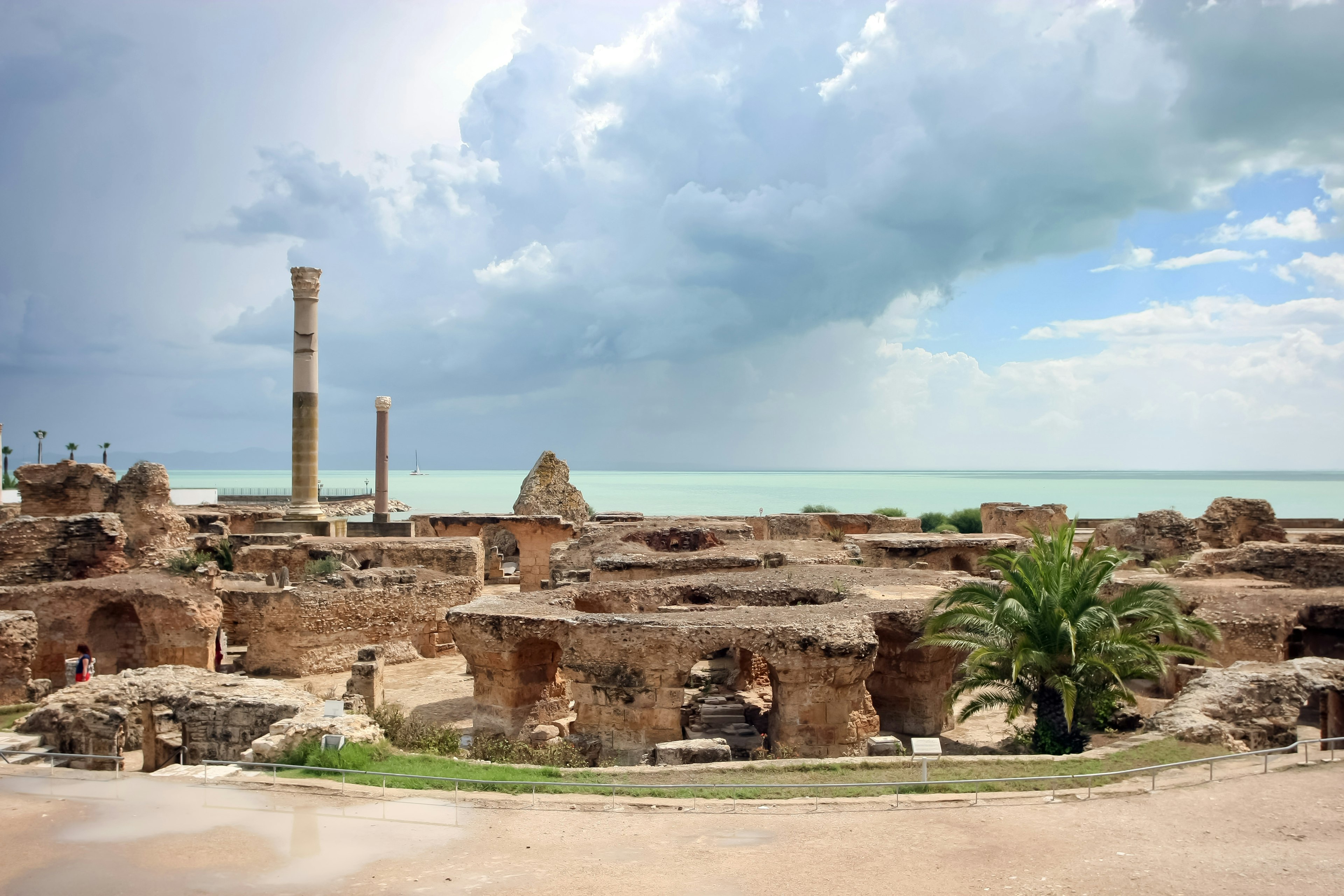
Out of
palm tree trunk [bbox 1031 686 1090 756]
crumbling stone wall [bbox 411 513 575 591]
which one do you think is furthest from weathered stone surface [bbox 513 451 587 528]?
palm tree trunk [bbox 1031 686 1090 756]

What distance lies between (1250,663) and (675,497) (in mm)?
121961

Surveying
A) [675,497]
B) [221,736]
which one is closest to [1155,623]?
[221,736]

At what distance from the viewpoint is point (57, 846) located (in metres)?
7.66

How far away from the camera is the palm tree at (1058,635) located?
12109 mm

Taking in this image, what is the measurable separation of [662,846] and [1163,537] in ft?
68.4

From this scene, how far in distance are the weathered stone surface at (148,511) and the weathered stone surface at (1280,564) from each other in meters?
24.5

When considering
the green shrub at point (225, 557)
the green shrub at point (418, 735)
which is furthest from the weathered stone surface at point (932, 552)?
the green shrub at point (225, 557)

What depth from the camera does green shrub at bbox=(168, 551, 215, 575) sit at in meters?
20.0

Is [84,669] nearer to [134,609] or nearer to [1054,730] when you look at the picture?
[134,609]

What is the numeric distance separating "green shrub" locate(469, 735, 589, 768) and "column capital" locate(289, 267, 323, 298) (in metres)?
21.6

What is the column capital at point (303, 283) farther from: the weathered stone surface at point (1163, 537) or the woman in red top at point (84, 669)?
the weathered stone surface at point (1163, 537)

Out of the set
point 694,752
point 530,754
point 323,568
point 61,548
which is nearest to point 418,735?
point 530,754

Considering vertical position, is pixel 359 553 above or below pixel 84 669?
above

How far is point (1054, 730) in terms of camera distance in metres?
12.2
